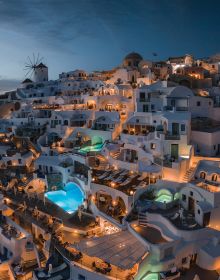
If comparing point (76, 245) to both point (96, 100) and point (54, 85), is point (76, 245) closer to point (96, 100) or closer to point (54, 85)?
point (96, 100)

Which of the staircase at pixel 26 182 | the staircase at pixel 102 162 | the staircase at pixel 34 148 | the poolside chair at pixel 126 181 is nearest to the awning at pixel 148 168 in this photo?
the poolside chair at pixel 126 181

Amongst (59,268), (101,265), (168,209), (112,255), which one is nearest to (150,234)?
(168,209)

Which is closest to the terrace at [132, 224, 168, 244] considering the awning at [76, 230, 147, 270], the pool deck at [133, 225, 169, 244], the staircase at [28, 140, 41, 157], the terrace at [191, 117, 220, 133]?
the pool deck at [133, 225, 169, 244]

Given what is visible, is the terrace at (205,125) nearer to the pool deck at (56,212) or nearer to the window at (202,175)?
the window at (202,175)

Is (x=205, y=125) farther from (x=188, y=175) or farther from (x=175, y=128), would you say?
(x=188, y=175)

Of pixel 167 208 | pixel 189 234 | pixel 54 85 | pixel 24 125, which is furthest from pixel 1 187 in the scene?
pixel 54 85

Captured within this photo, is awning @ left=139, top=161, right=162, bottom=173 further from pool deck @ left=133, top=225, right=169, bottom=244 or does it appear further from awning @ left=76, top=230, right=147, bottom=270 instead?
awning @ left=76, top=230, right=147, bottom=270
